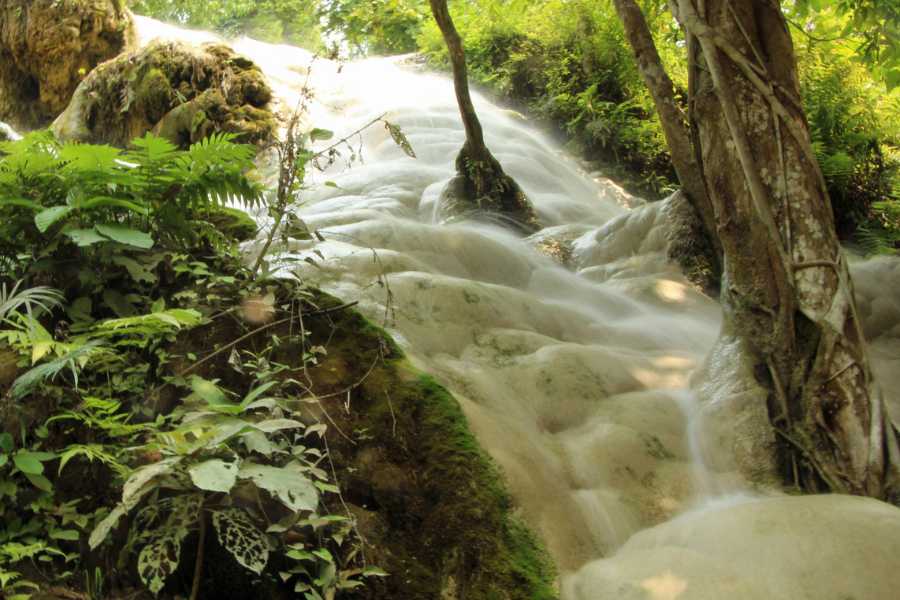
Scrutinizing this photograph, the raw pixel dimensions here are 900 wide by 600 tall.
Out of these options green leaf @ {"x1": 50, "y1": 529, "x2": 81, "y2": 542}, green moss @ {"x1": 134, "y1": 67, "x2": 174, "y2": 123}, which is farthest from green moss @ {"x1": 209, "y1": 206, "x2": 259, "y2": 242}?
green moss @ {"x1": 134, "y1": 67, "x2": 174, "y2": 123}

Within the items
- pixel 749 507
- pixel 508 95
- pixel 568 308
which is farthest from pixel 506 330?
pixel 508 95

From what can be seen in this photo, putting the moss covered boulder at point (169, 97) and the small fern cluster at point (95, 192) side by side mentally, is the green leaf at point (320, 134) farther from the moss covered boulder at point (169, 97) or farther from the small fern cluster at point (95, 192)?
the moss covered boulder at point (169, 97)

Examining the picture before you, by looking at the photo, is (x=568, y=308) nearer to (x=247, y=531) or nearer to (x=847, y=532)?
(x=847, y=532)

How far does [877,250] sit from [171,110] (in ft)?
25.4

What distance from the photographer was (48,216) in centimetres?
263

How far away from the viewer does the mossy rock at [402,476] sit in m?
2.39

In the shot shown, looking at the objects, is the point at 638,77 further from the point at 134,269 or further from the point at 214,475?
the point at 214,475

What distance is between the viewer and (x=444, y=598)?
2336 mm

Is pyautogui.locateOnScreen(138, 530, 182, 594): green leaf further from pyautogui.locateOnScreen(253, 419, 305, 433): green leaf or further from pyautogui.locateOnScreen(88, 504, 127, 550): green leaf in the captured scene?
pyautogui.locateOnScreen(253, 419, 305, 433): green leaf

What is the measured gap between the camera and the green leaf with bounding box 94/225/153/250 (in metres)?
2.74

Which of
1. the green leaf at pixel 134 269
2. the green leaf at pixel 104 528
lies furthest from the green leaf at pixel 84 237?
the green leaf at pixel 104 528

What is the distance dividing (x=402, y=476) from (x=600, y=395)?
132 cm

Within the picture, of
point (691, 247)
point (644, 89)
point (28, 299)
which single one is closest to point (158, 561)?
point (28, 299)

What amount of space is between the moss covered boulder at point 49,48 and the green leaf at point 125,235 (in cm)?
1016
